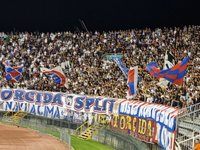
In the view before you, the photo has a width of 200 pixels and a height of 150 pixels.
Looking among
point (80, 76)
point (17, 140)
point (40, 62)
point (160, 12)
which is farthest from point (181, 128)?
point (40, 62)

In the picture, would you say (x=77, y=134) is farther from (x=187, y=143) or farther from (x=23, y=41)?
(x=23, y=41)

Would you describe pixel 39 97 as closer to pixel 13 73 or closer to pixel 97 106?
pixel 13 73

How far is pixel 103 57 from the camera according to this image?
49.7 meters

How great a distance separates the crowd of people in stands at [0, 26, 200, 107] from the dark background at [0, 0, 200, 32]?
175 centimetres

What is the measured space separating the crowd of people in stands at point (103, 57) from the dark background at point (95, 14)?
1.75m

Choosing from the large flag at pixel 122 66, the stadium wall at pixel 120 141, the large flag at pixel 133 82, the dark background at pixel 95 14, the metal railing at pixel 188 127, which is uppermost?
the dark background at pixel 95 14

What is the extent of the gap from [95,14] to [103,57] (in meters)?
8.64

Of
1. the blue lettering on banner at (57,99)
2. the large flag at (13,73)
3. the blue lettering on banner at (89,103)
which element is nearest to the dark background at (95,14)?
the large flag at (13,73)

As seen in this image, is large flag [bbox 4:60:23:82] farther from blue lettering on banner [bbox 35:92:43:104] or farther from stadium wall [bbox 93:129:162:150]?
stadium wall [bbox 93:129:162:150]

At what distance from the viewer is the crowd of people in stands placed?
35812 millimetres

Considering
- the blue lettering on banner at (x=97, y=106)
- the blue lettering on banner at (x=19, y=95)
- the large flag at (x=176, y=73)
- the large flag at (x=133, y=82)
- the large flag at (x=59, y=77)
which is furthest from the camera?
the blue lettering on banner at (x=19, y=95)

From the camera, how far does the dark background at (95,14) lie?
50344 millimetres

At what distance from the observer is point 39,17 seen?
6225 cm

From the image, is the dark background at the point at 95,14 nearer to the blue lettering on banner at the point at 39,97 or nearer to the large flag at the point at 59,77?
the large flag at the point at 59,77
